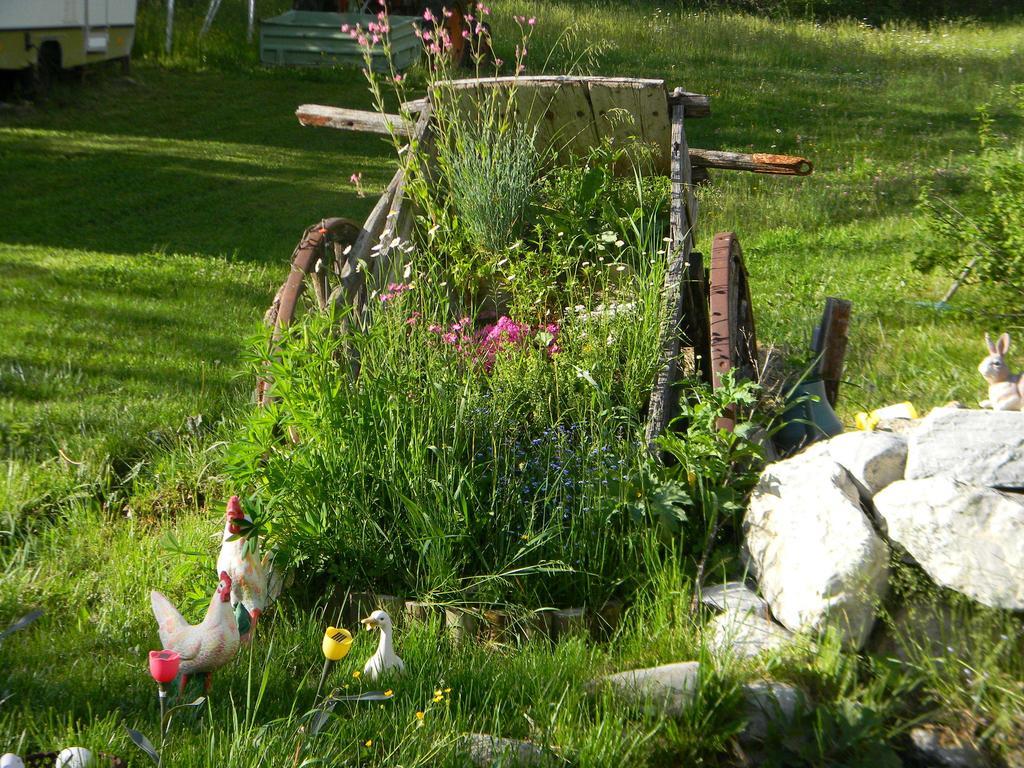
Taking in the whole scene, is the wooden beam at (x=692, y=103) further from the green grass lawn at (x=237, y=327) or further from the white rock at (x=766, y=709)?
the white rock at (x=766, y=709)

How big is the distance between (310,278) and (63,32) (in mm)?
10035

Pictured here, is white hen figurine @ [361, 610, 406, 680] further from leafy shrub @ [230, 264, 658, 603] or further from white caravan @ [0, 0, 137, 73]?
white caravan @ [0, 0, 137, 73]

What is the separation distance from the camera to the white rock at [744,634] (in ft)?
10.1

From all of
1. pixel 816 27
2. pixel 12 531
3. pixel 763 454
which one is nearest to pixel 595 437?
pixel 763 454

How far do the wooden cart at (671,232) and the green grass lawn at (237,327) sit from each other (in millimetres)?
A: 297

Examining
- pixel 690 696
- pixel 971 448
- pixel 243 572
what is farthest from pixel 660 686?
pixel 971 448

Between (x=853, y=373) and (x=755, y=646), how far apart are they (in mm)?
2679

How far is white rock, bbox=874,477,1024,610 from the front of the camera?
309cm

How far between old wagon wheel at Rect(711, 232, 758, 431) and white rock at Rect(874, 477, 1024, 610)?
0.71 meters

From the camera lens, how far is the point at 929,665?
3.01 meters

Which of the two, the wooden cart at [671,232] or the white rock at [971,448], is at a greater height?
Result: the wooden cart at [671,232]

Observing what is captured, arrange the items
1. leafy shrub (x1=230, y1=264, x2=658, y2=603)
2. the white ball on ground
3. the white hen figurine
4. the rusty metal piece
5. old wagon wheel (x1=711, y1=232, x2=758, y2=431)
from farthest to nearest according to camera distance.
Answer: the rusty metal piece
old wagon wheel (x1=711, y1=232, x2=758, y2=431)
leafy shrub (x1=230, y1=264, x2=658, y2=603)
the white hen figurine
the white ball on ground

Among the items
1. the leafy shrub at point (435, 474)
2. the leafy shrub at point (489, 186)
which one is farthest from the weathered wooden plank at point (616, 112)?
the leafy shrub at point (435, 474)

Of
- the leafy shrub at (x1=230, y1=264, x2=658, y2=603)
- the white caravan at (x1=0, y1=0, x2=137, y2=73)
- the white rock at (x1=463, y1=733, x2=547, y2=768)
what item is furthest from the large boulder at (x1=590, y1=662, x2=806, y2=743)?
the white caravan at (x1=0, y1=0, x2=137, y2=73)
